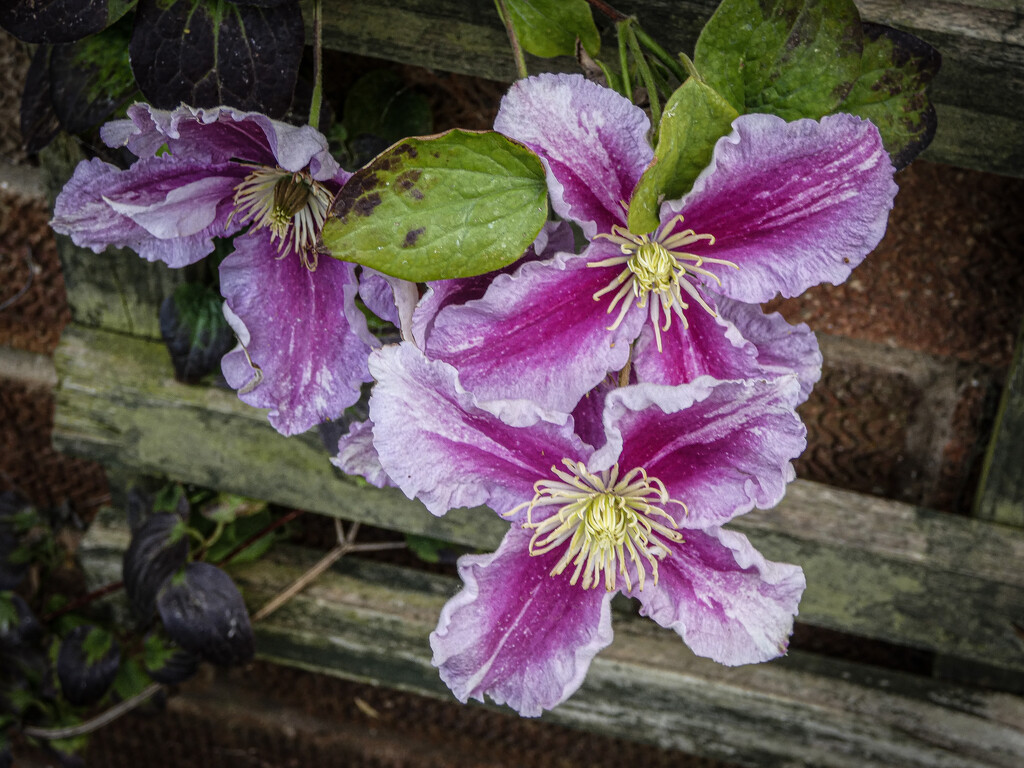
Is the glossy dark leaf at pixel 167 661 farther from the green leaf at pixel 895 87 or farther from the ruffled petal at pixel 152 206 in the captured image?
the green leaf at pixel 895 87

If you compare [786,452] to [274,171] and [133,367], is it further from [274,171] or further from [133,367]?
[133,367]

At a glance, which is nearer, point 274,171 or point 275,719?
point 274,171

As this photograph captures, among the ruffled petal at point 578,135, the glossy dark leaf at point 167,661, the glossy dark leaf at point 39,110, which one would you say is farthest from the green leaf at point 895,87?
the glossy dark leaf at point 167,661

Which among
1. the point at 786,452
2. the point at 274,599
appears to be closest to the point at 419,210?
the point at 786,452

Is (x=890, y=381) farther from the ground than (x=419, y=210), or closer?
closer

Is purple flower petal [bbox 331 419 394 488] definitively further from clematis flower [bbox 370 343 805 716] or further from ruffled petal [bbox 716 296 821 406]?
ruffled petal [bbox 716 296 821 406]

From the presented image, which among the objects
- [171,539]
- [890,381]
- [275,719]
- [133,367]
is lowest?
[275,719]
